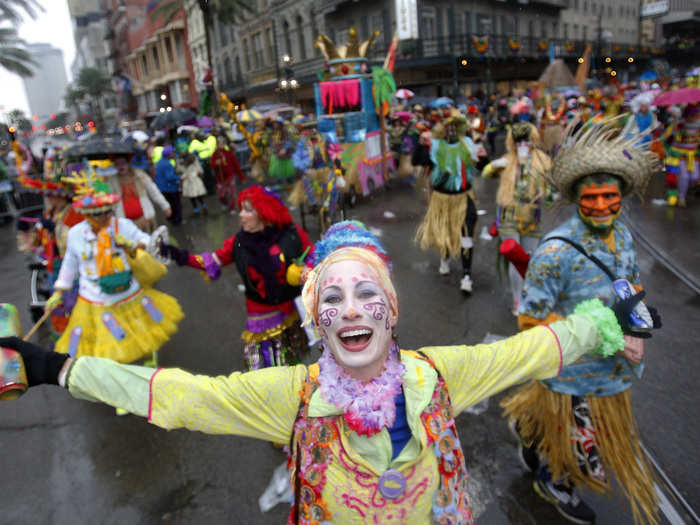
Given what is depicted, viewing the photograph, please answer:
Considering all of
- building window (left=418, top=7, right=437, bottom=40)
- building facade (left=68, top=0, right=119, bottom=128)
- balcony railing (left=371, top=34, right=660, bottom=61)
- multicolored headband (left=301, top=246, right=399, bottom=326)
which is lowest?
multicolored headband (left=301, top=246, right=399, bottom=326)

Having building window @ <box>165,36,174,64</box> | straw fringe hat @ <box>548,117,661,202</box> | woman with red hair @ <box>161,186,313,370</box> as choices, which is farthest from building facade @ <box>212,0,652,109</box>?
straw fringe hat @ <box>548,117,661,202</box>

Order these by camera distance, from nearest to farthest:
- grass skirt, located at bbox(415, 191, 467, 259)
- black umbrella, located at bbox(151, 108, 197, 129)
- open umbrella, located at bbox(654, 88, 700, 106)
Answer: grass skirt, located at bbox(415, 191, 467, 259)
open umbrella, located at bbox(654, 88, 700, 106)
black umbrella, located at bbox(151, 108, 197, 129)

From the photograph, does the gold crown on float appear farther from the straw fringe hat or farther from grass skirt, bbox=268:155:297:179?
the straw fringe hat

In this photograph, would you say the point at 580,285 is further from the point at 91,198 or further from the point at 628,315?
the point at 91,198

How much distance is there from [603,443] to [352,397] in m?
1.67

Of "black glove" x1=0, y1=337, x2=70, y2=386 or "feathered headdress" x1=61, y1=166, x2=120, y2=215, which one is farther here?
"feathered headdress" x1=61, y1=166, x2=120, y2=215

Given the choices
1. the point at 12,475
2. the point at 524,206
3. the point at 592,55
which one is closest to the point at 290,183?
the point at 524,206

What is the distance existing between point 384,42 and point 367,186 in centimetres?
1818

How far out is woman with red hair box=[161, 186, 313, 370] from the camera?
332 cm

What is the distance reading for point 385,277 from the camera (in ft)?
5.40

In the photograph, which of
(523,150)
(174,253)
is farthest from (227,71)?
(174,253)

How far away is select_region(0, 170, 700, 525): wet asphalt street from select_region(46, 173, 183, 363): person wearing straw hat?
683 millimetres

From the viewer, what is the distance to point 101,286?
3939mm

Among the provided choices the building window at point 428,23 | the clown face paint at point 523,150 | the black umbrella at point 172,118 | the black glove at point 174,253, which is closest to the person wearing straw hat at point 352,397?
the black glove at point 174,253
